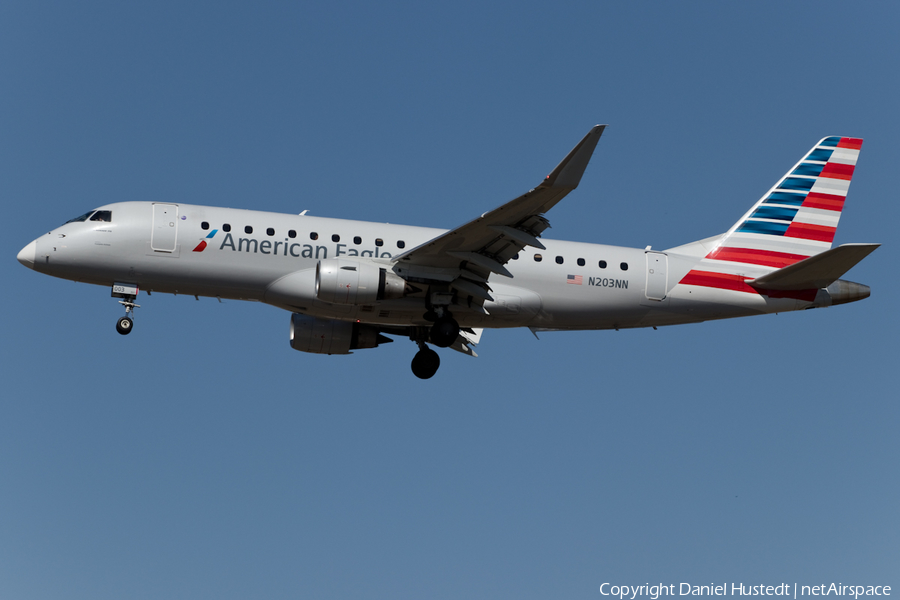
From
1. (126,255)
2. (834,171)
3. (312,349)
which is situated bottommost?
(312,349)

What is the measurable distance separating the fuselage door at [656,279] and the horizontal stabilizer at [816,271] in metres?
2.88

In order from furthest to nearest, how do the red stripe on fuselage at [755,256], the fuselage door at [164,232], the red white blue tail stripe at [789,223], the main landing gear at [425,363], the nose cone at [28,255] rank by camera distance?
the main landing gear at [425,363] → the red stripe on fuselage at [755,256] → the red white blue tail stripe at [789,223] → the nose cone at [28,255] → the fuselage door at [164,232]

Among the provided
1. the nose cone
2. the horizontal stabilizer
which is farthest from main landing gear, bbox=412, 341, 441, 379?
the nose cone

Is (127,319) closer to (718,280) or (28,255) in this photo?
(28,255)

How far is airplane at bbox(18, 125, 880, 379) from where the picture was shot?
26.7 metres

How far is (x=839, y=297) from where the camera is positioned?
29.5 m

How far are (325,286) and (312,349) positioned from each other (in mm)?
5624

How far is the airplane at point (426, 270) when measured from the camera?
2673cm

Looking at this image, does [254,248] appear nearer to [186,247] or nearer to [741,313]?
[186,247]

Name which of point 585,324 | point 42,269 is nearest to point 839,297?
point 585,324

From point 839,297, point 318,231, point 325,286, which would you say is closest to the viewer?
point 325,286

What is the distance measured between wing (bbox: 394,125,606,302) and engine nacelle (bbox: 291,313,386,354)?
4835 millimetres

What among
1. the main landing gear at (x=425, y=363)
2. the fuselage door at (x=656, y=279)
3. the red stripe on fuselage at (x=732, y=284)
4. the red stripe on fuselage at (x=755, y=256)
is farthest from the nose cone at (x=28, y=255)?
the red stripe on fuselage at (x=755, y=256)

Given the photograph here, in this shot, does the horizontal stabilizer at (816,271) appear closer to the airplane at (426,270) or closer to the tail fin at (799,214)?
the airplane at (426,270)
